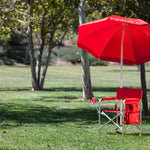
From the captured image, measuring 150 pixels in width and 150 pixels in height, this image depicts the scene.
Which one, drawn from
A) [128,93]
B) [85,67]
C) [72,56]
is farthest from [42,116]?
[72,56]

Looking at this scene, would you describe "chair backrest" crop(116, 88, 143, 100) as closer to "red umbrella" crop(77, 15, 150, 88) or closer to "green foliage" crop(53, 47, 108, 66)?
"red umbrella" crop(77, 15, 150, 88)

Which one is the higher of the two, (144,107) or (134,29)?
(134,29)

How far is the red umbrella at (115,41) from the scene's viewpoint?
8.16 meters

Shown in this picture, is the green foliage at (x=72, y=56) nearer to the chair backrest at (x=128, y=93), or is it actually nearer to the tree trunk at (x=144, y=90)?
the tree trunk at (x=144, y=90)

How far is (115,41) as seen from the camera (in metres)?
8.80

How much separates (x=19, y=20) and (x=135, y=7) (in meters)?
10.2

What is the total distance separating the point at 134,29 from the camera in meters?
8.20

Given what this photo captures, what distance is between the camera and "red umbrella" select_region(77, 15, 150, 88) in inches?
321

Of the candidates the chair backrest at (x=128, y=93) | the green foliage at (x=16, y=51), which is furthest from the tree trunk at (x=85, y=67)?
the green foliage at (x=16, y=51)

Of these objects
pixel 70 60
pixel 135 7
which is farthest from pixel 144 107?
pixel 70 60

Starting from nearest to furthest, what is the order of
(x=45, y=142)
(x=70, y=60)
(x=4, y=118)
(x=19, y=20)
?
1. (x=45, y=142)
2. (x=4, y=118)
3. (x=19, y=20)
4. (x=70, y=60)

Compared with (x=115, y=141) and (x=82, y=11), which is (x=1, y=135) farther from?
(x=82, y=11)

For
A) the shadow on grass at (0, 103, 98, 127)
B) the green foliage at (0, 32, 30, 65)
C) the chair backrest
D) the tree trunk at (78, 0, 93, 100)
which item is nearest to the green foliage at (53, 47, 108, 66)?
the green foliage at (0, 32, 30, 65)

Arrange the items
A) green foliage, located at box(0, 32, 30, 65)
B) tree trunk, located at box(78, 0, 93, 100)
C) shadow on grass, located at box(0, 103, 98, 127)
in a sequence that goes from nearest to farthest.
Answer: shadow on grass, located at box(0, 103, 98, 127) → tree trunk, located at box(78, 0, 93, 100) → green foliage, located at box(0, 32, 30, 65)
